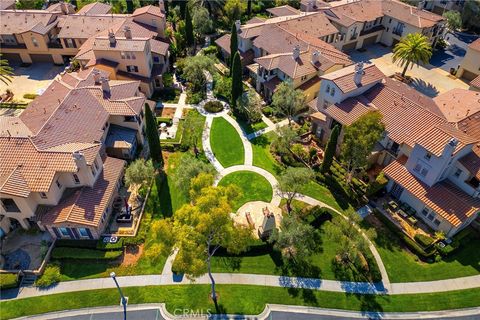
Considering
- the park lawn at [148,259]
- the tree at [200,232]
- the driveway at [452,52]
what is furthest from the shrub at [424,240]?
the driveway at [452,52]

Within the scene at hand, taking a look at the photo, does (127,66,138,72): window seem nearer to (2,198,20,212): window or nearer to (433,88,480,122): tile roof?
(2,198,20,212): window

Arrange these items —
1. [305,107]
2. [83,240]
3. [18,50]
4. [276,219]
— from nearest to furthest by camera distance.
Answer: [83,240] → [276,219] → [305,107] → [18,50]

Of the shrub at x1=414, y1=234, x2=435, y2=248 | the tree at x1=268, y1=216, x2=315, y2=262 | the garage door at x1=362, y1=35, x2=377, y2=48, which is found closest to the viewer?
the tree at x1=268, y1=216, x2=315, y2=262

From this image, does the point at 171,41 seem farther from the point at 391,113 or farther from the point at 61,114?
the point at 391,113

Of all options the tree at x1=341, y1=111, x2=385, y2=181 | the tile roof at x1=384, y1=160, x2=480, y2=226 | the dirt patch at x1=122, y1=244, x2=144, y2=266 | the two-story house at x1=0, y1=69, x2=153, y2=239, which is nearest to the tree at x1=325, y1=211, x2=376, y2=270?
the tree at x1=341, y1=111, x2=385, y2=181

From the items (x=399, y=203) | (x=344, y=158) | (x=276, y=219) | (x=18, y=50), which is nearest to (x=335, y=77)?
(x=344, y=158)

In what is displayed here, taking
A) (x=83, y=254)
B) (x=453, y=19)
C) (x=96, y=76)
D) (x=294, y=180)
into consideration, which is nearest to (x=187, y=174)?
(x=294, y=180)
